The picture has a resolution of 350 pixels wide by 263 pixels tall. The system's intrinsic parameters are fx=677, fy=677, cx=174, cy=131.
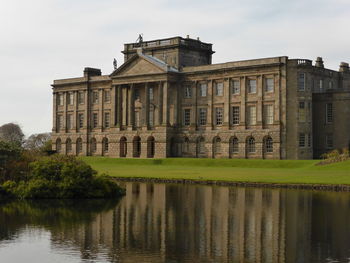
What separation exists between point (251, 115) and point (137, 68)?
18.1 m

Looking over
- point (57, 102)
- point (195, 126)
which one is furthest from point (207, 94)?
point (57, 102)

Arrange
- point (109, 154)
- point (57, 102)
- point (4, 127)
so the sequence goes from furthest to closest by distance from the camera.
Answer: point (4, 127)
point (57, 102)
point (109, 154)

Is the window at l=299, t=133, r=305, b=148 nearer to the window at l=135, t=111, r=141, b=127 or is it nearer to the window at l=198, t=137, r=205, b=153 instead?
the window at l=198, t=137, r=205, b=153

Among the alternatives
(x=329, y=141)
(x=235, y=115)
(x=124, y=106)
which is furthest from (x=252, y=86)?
(x=124, y=106)

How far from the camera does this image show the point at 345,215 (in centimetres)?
3044

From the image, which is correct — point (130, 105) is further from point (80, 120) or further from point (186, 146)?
point (80, 120)

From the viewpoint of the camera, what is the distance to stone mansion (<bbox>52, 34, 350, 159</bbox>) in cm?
7994

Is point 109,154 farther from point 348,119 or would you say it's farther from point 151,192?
point 151,192

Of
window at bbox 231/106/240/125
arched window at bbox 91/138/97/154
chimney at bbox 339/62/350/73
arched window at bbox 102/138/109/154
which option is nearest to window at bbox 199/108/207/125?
window at bbox 231/106/240/125

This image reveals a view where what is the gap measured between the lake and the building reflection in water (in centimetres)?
3

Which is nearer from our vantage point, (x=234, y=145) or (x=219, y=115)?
(x=234, y=145)

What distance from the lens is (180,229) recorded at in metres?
A: 26.5

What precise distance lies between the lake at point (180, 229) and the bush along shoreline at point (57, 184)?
1893 mm

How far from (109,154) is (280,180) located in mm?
50150
